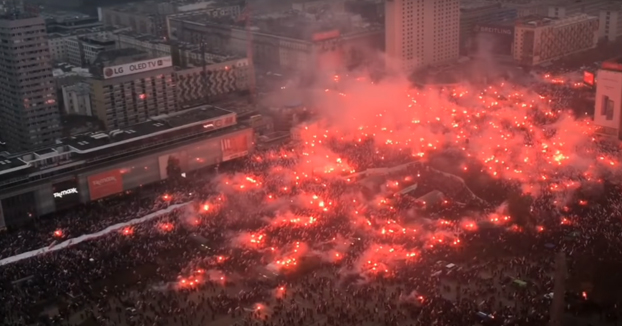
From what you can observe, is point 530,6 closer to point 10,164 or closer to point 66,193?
point 66,193

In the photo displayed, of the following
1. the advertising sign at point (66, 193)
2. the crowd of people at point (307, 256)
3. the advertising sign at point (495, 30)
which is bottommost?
the crowd of people at point (307, 256)

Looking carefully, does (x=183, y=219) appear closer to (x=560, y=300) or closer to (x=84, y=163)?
(x=84, y=163)

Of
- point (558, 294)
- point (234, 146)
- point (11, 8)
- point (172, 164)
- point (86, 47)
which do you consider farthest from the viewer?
point (86, 47)

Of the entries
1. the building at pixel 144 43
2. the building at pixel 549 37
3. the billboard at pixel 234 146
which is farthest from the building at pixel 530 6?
the billboard at pixel 234 146

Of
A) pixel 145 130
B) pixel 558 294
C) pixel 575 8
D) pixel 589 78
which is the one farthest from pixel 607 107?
pixel 575 8

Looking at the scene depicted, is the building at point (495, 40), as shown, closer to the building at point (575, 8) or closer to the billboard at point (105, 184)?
the building at point (575, 8)

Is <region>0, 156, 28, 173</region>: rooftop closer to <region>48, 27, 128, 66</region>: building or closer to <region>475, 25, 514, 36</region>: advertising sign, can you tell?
<region>48, 27, 128, 66</region>: building

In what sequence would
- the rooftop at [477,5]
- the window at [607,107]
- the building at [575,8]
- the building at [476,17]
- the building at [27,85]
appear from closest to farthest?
the building at [27,85] → the window at [607,107] → the building at [476,17] → the building at [575,8] → the rooftop at [477,5]
